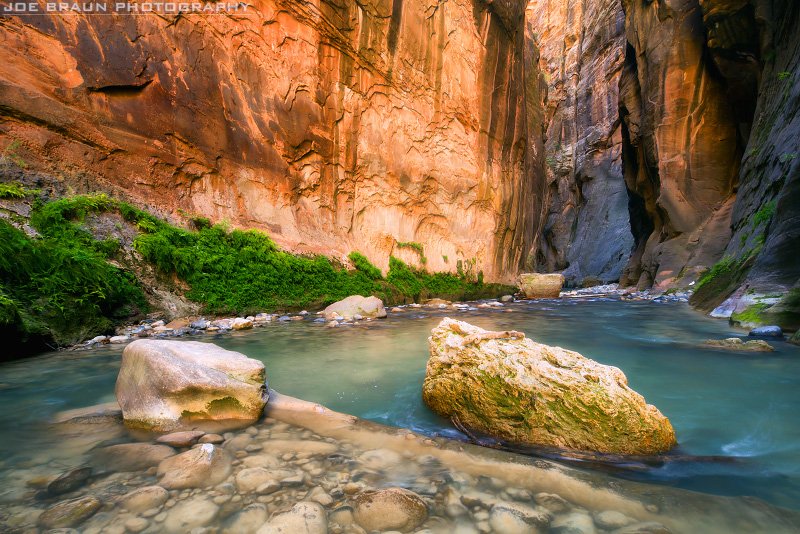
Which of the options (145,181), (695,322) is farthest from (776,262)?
(145,181)

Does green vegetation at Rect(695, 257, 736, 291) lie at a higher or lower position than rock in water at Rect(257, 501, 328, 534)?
higher

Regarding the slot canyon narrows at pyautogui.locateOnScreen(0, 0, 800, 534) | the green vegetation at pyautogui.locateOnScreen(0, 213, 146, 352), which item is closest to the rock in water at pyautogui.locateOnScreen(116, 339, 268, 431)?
the slot canyon narrows at pyautogui.locateOnScreen(0, 0, 800, 534)

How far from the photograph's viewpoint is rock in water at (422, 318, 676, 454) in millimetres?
2268

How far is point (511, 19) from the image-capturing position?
730 inches

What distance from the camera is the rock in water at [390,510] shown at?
146cm

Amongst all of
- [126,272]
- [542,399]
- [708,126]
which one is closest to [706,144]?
[708,126]

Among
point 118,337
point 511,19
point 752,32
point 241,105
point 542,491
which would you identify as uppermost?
point 511,19

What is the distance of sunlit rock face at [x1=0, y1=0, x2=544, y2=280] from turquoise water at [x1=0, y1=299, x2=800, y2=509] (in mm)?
5635

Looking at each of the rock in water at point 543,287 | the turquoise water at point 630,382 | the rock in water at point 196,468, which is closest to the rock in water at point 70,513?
the rock in water at point 196,468

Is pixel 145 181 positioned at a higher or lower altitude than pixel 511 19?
lower

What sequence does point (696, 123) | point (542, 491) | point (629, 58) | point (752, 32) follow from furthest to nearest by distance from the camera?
point (629, 58), point (696, 123), point (752, 32), point (542, 491)

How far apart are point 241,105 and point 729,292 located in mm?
13709

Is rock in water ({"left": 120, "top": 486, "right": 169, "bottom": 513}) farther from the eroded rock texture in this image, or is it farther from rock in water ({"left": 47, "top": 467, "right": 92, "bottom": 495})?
the eroded rock texture

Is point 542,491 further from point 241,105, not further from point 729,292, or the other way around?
point 241,105
